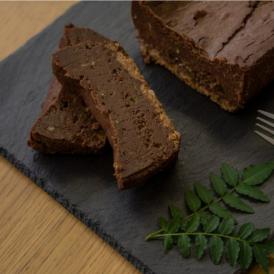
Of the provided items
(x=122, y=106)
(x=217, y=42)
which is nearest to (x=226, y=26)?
(x=217, y=42)

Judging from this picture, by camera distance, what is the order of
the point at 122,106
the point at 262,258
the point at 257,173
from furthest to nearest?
1. the point at 122,106
2. the point at 257,173
3. the point at 262,258

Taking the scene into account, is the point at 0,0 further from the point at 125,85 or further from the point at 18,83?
the point at 125,85

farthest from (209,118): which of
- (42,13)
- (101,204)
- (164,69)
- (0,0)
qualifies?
(0,0)

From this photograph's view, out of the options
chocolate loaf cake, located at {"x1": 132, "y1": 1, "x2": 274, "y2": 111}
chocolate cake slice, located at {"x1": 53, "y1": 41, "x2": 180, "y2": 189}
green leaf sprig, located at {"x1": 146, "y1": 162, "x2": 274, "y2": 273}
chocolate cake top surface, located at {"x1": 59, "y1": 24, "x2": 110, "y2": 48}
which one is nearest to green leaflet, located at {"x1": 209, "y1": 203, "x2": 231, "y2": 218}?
green leaf sprig, located at {"x1": 146, "y1": 162, "x2": 274, "y2": 273}

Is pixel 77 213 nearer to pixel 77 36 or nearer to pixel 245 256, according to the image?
pixel 245 256

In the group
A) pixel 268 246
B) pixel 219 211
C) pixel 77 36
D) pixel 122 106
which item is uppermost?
pixel 77 36

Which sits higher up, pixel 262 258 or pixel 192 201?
pixel 192 201
